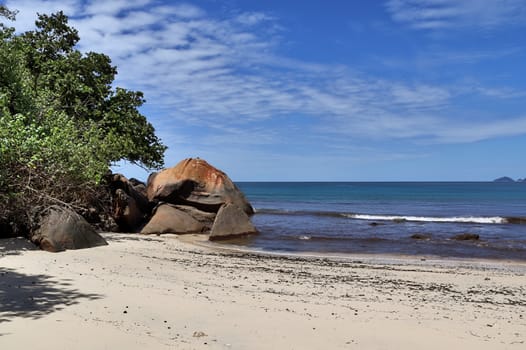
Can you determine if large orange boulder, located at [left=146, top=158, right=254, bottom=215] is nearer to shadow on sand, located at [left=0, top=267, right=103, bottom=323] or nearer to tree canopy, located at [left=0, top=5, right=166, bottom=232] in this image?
tree canopy, located at [left=0, top=5, right=166, bottom=232]

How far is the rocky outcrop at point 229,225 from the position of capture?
64.2 feet

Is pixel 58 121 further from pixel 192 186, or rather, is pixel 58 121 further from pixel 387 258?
pixel 387 258

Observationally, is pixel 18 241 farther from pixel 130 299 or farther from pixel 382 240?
pixel 382 240

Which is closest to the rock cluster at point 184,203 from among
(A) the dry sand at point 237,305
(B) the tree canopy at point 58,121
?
(B) the tree canopy at point 58,121

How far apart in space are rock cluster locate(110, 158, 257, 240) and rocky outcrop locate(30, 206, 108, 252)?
759 cm

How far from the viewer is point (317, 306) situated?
23.9ft

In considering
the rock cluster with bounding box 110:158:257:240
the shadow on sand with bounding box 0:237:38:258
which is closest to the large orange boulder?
the rock cluster with bounding box 110:158:257:240

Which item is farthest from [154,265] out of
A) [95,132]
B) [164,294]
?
[95,132]

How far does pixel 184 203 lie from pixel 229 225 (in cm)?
439

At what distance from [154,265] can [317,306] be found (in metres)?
A: 4.97

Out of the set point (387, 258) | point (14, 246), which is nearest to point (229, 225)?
point (387, 258)

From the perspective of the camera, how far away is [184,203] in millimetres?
23562

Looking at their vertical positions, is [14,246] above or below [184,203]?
below

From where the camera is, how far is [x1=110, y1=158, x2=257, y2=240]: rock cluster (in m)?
20.0
